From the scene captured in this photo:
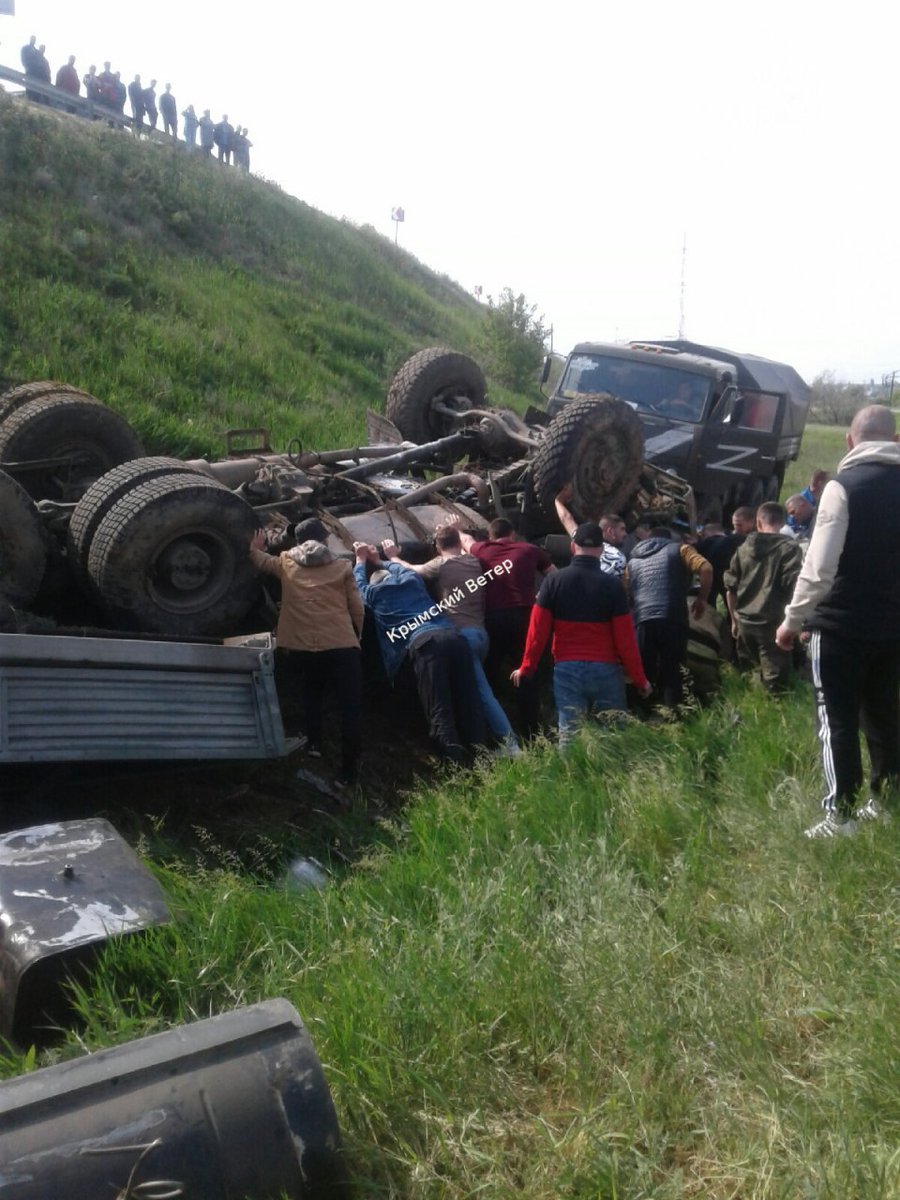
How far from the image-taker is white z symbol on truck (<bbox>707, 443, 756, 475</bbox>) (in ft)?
34.3

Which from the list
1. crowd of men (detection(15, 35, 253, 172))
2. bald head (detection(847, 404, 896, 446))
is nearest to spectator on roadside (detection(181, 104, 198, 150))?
crowd of men (detection(15, 35, 253, 172))

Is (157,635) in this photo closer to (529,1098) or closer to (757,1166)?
(529,1098)

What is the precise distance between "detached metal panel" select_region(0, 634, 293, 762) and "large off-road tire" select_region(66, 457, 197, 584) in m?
0.95

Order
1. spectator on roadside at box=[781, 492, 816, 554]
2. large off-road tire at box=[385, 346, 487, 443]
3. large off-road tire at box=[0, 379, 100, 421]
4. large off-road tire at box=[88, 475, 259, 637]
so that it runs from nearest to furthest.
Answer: large off-road tire at box=[88, 475, 259, 637], large off-road tire at box=[0, 379, 100, 421], spectator on roadside at box=[781, 492, 816, 554], large off-road tire at box=[385, 346, 487, 443]

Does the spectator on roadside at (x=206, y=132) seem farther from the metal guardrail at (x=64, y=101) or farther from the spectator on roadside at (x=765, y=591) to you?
the spectator on roadside at (x=765, y=591)

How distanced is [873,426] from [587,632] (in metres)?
1.97

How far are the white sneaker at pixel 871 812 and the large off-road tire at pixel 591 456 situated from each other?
11.8 feet

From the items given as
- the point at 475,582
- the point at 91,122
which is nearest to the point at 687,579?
the point at 475,582

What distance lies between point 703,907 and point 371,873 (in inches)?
48.1

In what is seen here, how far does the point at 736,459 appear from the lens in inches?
420

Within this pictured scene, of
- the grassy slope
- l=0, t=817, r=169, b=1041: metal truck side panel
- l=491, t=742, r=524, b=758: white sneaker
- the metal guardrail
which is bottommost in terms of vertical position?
l=491, t=742, r=524, b=758: white sneaker

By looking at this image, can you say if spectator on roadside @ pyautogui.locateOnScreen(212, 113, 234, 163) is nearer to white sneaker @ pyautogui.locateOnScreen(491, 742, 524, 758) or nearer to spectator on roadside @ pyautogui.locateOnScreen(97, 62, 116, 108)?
spectator on roadside @ pyautogui.locateOnScreen(97, 62, 116, 108)

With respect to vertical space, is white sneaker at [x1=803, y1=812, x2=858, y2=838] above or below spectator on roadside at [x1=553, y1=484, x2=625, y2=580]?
below

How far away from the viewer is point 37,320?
1257 cm
